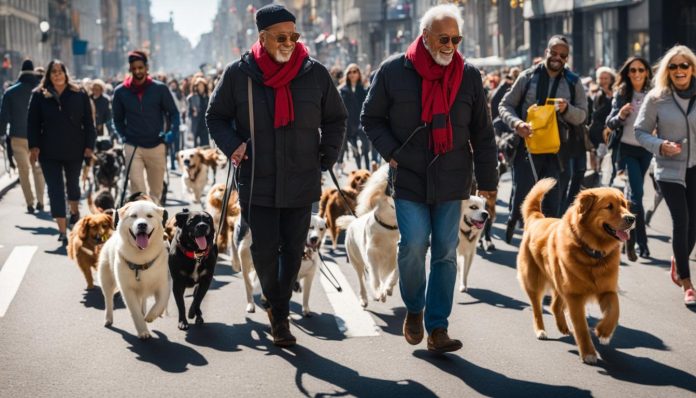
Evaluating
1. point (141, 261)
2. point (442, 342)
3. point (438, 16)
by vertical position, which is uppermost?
point (438, 16)

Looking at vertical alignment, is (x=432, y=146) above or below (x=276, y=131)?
below

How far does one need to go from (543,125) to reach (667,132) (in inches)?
51.7

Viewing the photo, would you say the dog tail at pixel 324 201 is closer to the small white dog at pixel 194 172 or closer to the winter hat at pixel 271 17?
the small white dog at pixel 194 172

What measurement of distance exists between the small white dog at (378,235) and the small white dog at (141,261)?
5.19 feet

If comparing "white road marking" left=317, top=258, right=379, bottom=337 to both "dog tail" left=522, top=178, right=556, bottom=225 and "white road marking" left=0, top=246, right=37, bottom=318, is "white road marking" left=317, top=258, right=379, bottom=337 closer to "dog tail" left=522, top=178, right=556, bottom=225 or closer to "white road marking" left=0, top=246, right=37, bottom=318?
"dog tail" left=522, top=178, right=556, bottom=225

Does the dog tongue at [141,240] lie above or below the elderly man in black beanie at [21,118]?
below

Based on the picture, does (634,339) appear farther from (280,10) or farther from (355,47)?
(355,47)

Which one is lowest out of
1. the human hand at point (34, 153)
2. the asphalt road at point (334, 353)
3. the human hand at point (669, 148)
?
the asphalt road at point (334, 353)

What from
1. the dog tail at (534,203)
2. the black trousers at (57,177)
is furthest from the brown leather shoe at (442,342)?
the black trousers at (57,177)

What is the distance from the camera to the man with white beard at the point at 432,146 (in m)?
6.48

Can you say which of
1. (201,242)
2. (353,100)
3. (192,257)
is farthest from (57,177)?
(353,100)

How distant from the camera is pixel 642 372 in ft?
20.5

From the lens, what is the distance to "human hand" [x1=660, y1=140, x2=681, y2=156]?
8180mm

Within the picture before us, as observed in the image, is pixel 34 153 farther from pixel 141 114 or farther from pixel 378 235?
pixel 378 235
